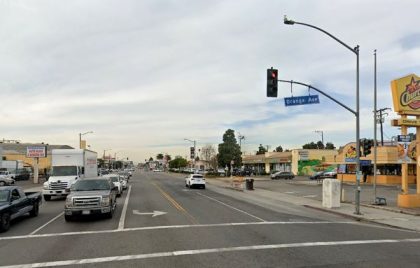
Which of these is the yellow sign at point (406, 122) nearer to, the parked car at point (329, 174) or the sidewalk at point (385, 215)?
the sidewalk at point (385, 215)

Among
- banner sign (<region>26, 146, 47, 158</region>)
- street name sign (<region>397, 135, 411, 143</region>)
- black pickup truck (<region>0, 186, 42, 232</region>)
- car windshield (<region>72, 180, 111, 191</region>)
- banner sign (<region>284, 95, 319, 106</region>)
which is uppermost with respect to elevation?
banner sign (<region>284, 95, 319, 106</region>)

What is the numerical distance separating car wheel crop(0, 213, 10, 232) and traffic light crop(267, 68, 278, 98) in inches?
492

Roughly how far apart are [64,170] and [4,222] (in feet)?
50.1

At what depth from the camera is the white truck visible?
93.1 feet

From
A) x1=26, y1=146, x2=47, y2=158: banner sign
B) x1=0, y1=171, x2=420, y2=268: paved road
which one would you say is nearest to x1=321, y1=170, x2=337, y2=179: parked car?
x1=26, y1=146, x2=47, y2=158: banner sign

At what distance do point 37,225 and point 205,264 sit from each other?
950 cm

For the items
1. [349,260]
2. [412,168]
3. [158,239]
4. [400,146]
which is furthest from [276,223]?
[412,168]

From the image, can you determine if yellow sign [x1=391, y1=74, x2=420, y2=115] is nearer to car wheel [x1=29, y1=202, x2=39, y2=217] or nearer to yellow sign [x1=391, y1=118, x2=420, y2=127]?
yellow sign [x1=391, y1=118, x2=420, y2=127]

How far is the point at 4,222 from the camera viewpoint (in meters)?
15.0

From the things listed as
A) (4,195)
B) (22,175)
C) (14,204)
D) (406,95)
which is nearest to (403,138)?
(406,95)

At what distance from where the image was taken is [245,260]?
9852 mm

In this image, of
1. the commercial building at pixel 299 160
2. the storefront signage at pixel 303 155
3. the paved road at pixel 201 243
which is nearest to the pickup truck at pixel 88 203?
the paved road at pixel 201 243

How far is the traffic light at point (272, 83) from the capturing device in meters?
21.8

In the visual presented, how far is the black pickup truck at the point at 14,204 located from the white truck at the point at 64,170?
28.9 feet
